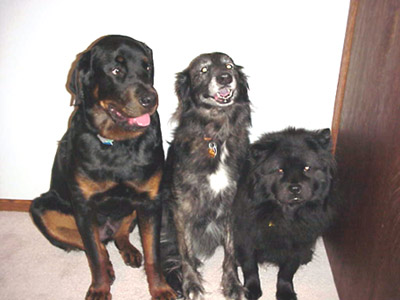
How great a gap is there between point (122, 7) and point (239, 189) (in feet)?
4.82

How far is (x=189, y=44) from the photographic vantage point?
8.11 ft

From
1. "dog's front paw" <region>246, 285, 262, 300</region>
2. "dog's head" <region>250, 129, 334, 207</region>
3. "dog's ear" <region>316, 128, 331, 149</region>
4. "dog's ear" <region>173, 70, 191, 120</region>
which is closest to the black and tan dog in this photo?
"dog's ear" <region>173, 70, 191, 120</region>

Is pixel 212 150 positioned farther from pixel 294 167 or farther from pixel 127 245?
pixel 127 245

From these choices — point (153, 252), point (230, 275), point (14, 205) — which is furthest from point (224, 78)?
point (14, 205)

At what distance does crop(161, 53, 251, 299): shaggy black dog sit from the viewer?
6.55 feet

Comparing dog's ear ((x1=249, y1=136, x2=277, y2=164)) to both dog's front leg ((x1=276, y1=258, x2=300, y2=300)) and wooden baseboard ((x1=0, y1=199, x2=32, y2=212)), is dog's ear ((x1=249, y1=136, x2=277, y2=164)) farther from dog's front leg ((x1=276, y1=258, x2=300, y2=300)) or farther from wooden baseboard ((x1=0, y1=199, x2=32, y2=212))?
wooden baseboard ((x1=0, y1=199, x2=32, y2=212))

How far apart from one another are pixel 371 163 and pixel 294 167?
0.36 meters

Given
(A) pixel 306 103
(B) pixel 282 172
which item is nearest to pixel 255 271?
(B) pixel 282 172

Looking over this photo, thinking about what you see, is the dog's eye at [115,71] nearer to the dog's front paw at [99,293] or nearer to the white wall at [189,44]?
the white wall at [189,44]

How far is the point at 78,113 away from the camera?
1935 millimetres

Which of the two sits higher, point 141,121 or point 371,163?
point 141,121

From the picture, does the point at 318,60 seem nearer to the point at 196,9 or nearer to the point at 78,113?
the point at 196,9

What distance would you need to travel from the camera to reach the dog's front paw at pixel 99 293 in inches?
78.9

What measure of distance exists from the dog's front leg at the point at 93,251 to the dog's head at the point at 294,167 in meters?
0.92
